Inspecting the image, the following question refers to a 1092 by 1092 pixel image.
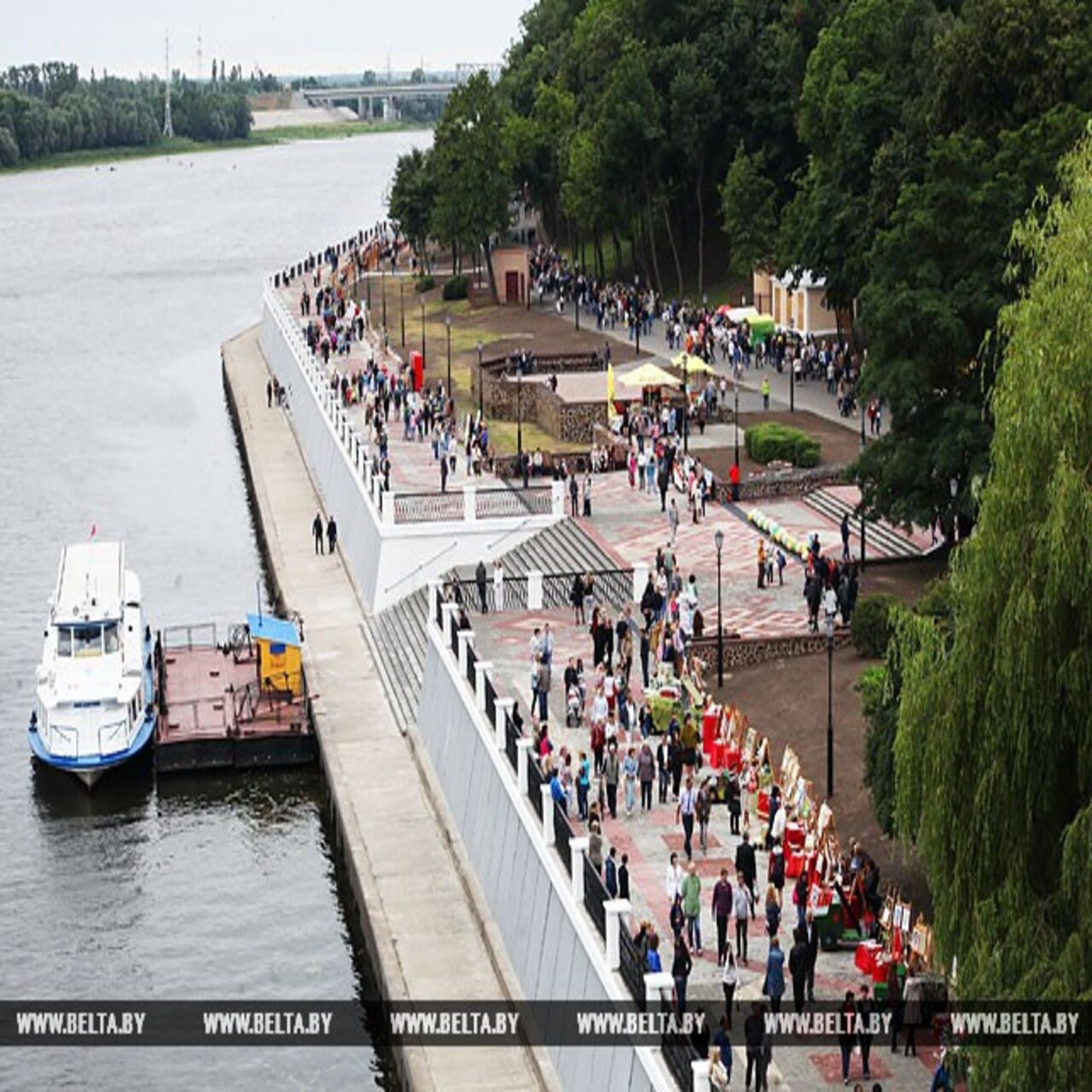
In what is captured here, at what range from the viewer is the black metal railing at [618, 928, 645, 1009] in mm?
25750

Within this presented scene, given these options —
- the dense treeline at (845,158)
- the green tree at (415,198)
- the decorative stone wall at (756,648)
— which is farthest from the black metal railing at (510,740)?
the green tree at (415,198)

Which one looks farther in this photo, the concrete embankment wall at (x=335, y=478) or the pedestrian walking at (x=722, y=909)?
the concrete embankment wall at (x=335, y=478)

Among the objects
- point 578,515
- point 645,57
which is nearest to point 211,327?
point 645,57

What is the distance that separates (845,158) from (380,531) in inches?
708

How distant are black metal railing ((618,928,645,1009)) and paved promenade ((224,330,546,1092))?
270cm

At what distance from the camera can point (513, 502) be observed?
5441 centimetres

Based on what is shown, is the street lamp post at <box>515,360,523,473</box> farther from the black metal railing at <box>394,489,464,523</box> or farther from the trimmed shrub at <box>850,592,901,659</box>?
the trimmed shrub at <box>850,592,901,659</box>

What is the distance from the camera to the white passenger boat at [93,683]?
4400 cm

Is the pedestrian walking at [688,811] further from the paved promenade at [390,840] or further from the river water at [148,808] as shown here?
the river water at [148,808]

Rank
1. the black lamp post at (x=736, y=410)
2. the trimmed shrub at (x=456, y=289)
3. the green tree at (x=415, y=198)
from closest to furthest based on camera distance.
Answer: the black lamp post at (x=736, y=410) → the trimmed shrub at (x=456, y=289) → the green tree at (x=415, y=198)

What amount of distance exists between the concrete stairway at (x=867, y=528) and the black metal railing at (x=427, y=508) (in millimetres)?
8209

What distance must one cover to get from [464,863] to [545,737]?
251 cm

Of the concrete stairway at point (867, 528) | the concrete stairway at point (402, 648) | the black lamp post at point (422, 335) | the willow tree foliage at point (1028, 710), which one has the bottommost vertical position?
the concrete stairway at point (402, 648)

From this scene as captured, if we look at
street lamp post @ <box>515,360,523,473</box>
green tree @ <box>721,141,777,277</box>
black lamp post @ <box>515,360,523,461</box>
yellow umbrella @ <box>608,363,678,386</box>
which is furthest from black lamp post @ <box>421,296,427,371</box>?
yellow umbrella @ <box>608,363,678,386</box>
